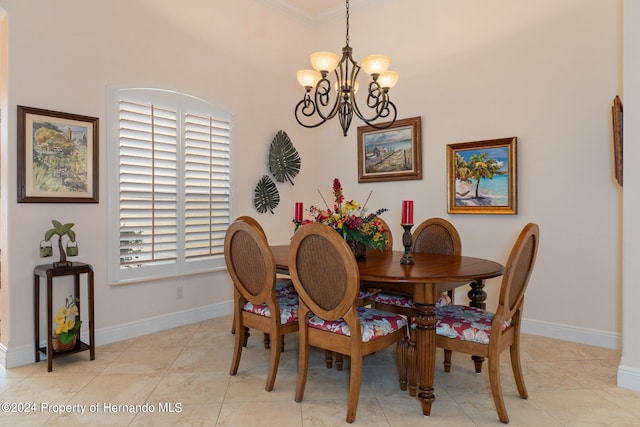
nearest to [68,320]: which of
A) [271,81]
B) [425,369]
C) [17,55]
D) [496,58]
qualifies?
[17,55]

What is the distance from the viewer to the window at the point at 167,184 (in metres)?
3.39

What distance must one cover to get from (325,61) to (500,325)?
2014 mm

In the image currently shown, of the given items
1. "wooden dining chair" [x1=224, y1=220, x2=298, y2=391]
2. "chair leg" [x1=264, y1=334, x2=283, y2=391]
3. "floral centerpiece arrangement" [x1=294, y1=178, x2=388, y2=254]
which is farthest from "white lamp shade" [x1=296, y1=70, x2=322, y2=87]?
"chair leg" [x1=264, y1=334, x2=283, y2=391]

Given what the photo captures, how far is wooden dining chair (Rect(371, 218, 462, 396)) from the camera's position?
7.61 ft

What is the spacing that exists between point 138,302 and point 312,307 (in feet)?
6.74

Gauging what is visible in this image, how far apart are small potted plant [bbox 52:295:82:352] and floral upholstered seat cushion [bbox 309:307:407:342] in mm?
1846

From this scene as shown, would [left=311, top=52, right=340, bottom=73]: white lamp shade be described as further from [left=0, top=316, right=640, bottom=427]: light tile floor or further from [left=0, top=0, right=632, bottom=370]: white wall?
[left=0, top=316, right=640, bottom=427]: light tile floor

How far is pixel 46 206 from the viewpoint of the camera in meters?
2.98

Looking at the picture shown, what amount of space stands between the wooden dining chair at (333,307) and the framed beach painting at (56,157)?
199 centimetres

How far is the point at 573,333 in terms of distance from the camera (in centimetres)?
337

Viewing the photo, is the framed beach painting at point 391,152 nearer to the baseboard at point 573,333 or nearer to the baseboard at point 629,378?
the baseboard at point 573,333

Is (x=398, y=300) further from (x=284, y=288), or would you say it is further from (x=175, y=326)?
(x=175, y=326)

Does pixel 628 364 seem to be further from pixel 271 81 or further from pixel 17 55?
pixel 17 55

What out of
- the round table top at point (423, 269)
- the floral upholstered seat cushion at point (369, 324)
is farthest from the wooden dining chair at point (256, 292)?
the floral upholstered seat cushion at point (369, 324)
